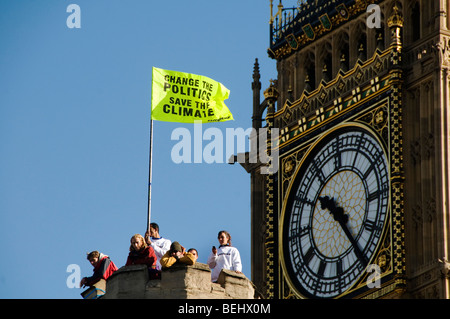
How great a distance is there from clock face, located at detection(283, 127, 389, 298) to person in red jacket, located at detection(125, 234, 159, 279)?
11.0 metres

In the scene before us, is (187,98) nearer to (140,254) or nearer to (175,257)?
(140,254)

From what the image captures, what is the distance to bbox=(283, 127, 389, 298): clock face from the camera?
137ft

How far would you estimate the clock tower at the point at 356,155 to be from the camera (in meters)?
40.5

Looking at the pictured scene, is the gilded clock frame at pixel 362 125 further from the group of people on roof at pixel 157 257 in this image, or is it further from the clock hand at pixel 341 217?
the group of people on roof at pixel 157 257

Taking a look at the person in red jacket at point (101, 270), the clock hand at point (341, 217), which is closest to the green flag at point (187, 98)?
the clock hand at point (341, 217)

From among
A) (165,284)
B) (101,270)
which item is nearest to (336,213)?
(101,270)

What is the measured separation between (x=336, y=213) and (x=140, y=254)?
40.4 feet
